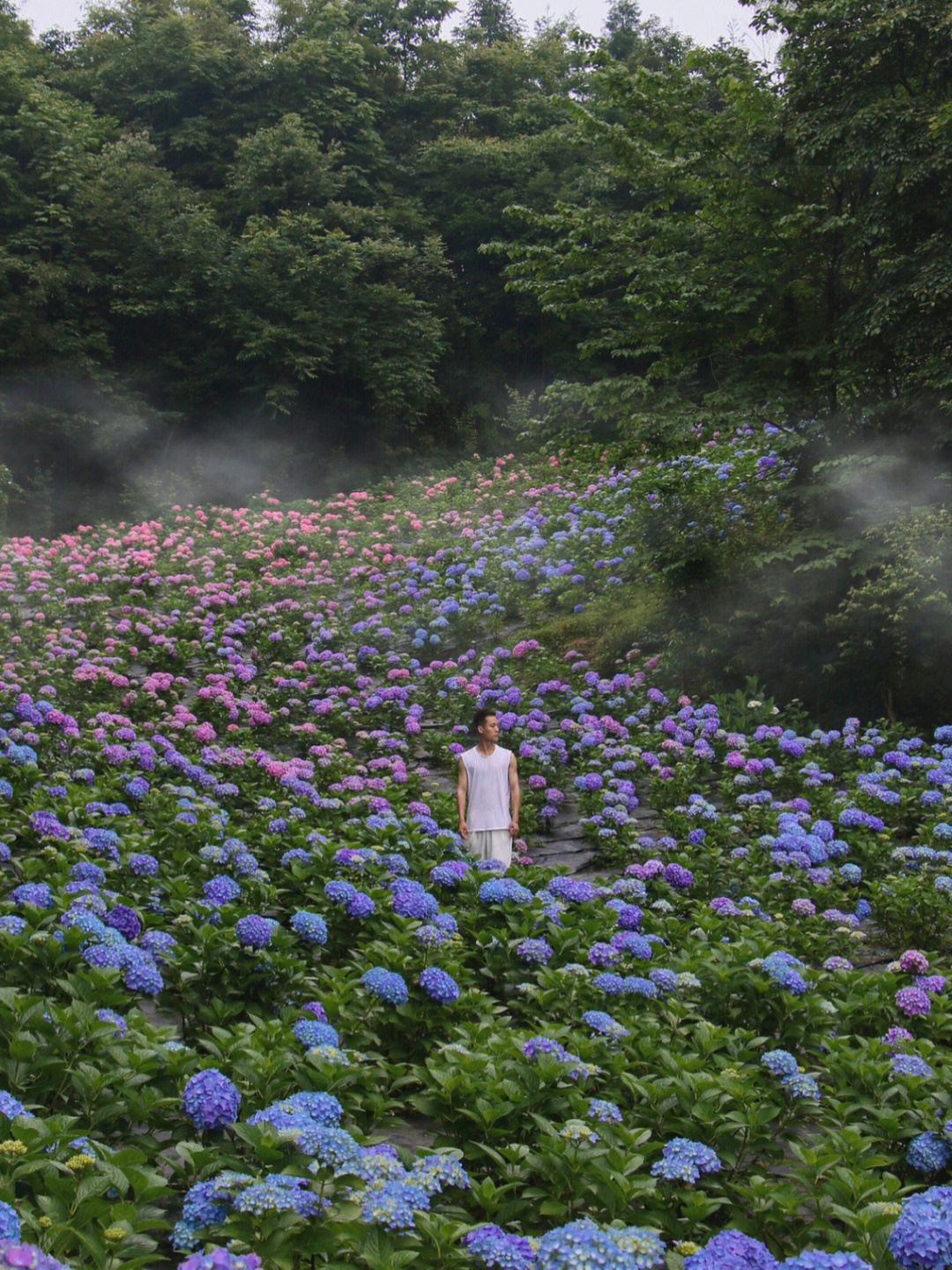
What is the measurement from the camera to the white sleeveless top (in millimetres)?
4816

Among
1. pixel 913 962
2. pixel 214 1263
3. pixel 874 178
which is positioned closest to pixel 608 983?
pixel 913 962

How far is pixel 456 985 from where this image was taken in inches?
113

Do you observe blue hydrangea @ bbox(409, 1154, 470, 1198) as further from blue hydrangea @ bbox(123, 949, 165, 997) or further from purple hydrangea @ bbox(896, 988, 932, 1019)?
purple hydrangea @ bbox(896, 988, 932, 1019)

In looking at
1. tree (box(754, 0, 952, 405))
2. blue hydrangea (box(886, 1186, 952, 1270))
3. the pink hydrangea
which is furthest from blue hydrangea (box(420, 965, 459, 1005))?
tree (box(754, 0, 952, 405))

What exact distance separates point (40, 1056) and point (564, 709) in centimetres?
537

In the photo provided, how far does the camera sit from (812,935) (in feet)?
13.2

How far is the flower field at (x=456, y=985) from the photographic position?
189cm

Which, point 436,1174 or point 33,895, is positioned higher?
point 33,895

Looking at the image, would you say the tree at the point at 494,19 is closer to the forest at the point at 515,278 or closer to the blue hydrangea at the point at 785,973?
the forest at the point at 515,278

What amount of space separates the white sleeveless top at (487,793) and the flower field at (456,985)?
22cm

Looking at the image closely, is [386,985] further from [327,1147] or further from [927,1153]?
[927,1153]

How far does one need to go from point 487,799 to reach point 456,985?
1962 millimetres

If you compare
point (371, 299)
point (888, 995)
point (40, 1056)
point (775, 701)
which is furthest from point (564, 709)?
point (371, 299)

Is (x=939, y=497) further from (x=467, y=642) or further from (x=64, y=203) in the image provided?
(x=64, y=203)
